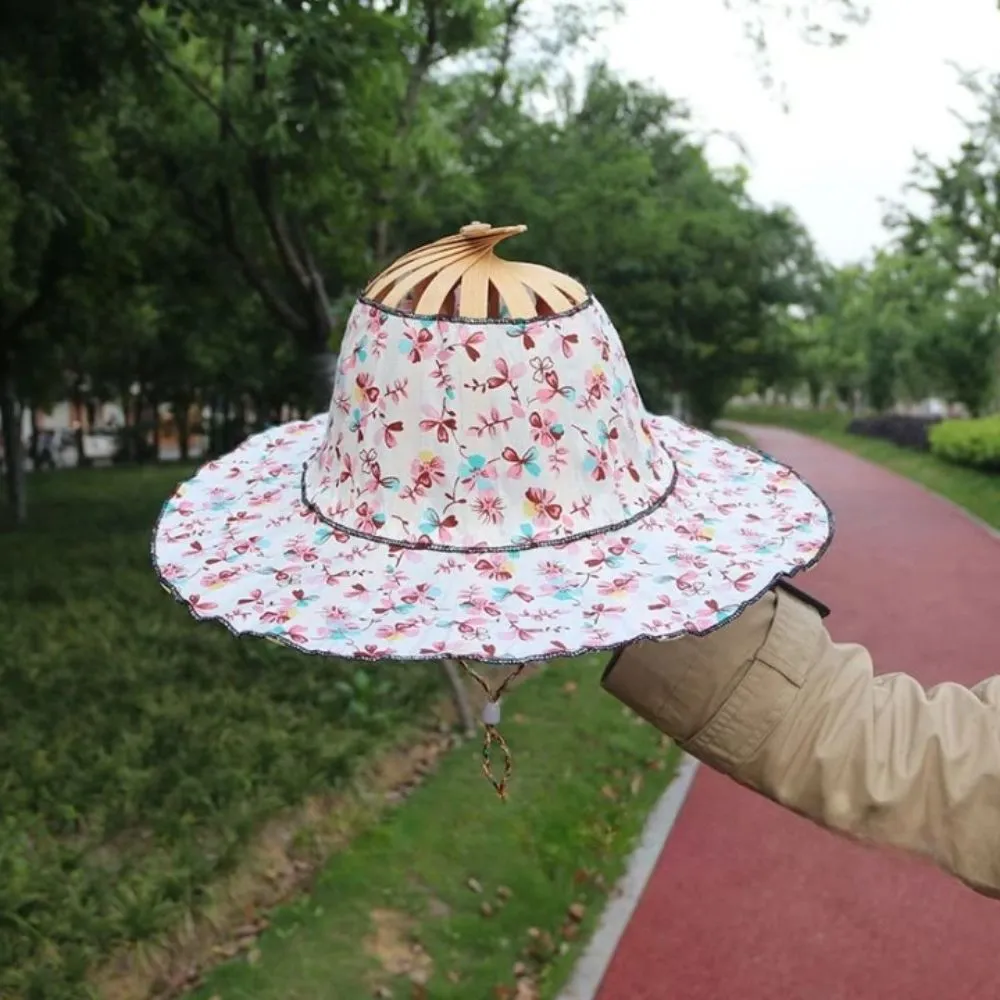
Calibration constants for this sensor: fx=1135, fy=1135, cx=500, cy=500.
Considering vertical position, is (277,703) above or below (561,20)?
below

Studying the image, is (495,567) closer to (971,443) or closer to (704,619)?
(704,619)

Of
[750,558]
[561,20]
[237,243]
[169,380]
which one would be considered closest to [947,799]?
[750,558]

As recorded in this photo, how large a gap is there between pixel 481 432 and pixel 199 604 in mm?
473

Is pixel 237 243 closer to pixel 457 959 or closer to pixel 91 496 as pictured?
pixel 457 959

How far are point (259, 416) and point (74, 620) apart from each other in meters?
19.4

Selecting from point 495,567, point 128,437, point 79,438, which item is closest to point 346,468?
point 495,567

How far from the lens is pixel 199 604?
1625 millimetres

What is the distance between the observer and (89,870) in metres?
4.47

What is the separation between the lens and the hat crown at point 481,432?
160 cm

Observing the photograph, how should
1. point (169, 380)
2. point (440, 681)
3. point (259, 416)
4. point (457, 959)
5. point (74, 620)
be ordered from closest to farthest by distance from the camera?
point (457, 959) < point (440, 681) < point (74, 620) < point (169, 380) < point (259, 416)

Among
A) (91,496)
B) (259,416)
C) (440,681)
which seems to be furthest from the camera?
(259,416)

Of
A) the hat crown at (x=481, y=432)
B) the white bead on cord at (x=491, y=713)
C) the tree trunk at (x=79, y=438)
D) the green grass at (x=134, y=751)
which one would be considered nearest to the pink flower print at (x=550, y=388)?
the hat crown at (x=481, y=432)

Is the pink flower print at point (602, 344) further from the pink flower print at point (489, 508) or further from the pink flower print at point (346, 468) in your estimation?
the pink flower print at point (346, 468)

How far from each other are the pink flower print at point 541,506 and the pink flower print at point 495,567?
7 cm
